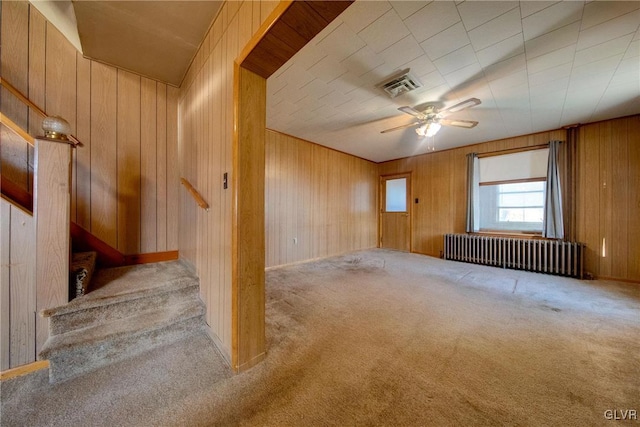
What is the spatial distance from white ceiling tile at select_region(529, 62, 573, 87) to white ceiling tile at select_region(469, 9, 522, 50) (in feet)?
2.83

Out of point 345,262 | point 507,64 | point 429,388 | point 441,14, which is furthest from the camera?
point 345,262

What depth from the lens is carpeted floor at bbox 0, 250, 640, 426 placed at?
1111mm

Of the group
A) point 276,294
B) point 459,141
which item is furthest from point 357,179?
point 276,294

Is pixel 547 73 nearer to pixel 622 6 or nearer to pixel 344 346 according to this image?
pixel 622 6

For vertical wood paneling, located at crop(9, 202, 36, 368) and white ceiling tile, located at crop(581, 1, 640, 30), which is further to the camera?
white ceiling tile, located at crop(581, 1, 640, 30)

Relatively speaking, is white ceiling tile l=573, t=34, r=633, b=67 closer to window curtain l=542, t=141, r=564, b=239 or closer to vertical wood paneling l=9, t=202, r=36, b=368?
window curtain l=542, t=141, r=564, b=239

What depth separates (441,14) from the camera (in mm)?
1592

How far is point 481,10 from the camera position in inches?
60.9

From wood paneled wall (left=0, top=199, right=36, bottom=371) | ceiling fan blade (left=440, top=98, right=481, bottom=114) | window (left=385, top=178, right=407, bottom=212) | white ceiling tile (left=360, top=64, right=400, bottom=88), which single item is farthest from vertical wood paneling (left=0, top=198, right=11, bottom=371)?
window (left=385, top=178, right=407, bottom=212)

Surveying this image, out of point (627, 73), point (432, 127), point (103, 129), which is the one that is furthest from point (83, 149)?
point (627, 73)

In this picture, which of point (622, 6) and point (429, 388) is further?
point (622, 6)

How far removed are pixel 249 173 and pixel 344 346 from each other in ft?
4.96

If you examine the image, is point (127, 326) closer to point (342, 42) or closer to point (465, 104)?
point (342, 42)

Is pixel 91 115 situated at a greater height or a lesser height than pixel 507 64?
lesser
